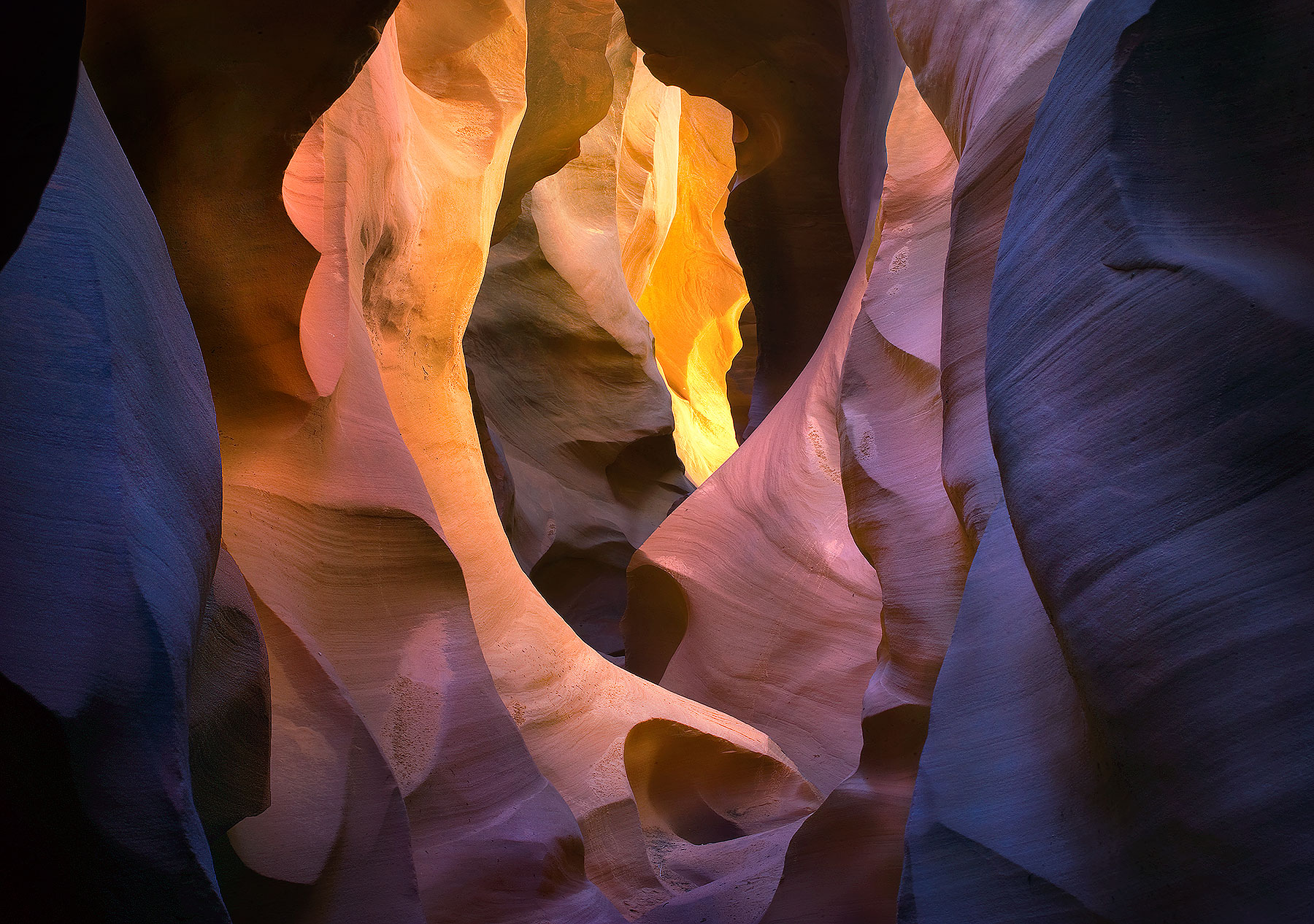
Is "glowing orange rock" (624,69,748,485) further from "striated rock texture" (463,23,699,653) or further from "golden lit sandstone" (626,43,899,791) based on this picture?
"golden lit sandstone" (626,43,899,791)

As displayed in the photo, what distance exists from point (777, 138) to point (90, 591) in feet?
16.9

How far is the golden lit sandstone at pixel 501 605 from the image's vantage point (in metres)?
3.71

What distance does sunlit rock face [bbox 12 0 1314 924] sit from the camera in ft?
4.67

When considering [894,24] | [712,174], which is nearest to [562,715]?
[894,24]

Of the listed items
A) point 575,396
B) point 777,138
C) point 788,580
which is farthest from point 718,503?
point 575,396

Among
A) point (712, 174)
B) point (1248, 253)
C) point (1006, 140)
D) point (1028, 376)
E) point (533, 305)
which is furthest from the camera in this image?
point (712, 174)

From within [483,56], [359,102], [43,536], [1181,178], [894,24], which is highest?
[483,56]

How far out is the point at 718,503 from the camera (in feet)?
17.4

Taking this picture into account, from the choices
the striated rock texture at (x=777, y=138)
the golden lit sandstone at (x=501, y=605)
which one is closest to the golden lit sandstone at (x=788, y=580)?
the golden lit sandstone at (x=501, y=605)

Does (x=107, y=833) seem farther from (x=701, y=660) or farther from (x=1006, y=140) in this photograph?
(x=701, y=660)

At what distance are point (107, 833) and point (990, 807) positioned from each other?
5.07 ft

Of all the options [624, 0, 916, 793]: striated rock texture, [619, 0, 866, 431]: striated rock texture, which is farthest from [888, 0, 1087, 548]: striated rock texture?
[619, 0, 866, 431]: striated rock texture

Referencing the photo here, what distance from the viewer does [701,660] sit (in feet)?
16.6

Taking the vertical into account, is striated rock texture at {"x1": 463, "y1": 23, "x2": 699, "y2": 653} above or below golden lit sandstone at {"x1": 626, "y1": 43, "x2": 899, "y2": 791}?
above
